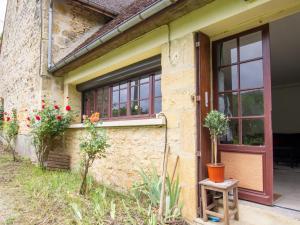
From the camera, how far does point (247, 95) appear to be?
123 inches

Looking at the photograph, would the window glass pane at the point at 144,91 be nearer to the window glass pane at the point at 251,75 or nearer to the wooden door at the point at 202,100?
the wooden door at the point at 202,100

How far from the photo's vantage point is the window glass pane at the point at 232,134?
10.6 feet

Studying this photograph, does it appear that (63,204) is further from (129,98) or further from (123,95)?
(123,95)

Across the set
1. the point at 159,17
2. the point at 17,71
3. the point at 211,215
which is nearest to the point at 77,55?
the point at 159,17

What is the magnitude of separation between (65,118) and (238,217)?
17.1ft

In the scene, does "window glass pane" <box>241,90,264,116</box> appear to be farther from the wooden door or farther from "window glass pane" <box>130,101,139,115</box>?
"window glass pane" <box>130,101,139,115</box>

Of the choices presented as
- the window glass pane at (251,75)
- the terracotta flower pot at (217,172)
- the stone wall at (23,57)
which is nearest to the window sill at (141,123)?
the terracotta flower pot at (217,172)

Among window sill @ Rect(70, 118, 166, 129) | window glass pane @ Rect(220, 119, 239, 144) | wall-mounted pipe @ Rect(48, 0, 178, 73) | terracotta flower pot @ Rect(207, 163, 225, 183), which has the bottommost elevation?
terracotta flower pot @ Rect(207, 163, 225, 183)

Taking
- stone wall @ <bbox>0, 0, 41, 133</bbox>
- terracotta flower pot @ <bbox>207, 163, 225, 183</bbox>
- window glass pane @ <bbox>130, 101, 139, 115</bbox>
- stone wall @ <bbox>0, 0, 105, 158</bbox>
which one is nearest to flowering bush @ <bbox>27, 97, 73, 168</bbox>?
stone wall @ <bbox>0, 0, 105, 158</bbox>

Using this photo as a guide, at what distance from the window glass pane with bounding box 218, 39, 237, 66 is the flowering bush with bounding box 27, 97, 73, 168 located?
4526 mm

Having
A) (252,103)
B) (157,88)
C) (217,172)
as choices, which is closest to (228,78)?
(252,103)

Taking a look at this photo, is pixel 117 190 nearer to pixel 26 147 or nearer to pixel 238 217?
pixel 238 217

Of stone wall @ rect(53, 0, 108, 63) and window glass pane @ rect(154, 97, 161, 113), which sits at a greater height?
stone wall @ rect(53, 0, 108, 63)

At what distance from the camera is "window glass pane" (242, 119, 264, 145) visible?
9.79 ft
